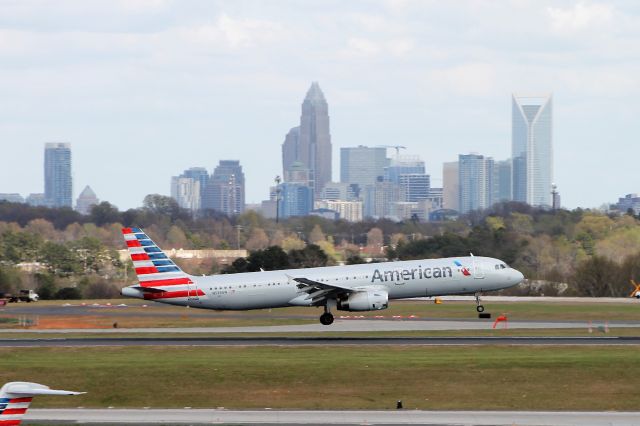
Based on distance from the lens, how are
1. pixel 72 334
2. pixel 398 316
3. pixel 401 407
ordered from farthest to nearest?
pixel 398 316, pixel 72 334, pixel 401 407

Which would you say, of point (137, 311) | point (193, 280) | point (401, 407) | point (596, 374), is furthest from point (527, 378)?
point (137, 311)

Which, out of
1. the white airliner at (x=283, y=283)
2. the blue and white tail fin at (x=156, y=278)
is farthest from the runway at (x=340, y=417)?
the blue and white tail fin at (x=156, y=278)

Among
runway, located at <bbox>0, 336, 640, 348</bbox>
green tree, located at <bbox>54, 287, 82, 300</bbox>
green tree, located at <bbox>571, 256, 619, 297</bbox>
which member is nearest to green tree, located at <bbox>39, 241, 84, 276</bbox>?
green tree, located at <bbox>54, 287, 82, 300</bbox>

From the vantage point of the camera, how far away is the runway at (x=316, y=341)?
A: 53344mm

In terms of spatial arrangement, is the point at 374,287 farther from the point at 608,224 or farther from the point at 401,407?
the point at 608,224

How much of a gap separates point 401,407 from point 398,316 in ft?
113

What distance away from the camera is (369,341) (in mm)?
54812

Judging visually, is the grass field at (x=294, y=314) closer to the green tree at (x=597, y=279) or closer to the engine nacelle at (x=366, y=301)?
the engine nacelle at (x=366, y=301)

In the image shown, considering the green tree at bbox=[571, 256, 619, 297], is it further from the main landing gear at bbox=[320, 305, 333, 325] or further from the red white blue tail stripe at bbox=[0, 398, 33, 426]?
the red white blue tail stripe at bbox=[0, 398, 33, 426]

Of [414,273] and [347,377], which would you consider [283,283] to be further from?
[347,377]

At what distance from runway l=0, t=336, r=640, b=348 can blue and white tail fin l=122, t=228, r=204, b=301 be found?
6638 millimetres

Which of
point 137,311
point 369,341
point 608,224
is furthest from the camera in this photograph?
point 608,224

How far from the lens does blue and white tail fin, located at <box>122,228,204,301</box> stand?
64.6m

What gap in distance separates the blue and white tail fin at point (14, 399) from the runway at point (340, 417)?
344 inches
